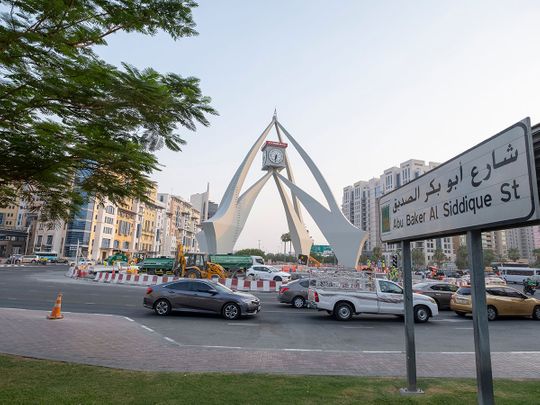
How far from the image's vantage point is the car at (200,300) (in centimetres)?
1370

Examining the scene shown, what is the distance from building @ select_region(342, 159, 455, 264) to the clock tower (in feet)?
217

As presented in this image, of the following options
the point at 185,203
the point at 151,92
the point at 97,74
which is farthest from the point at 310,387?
the point at 185,203

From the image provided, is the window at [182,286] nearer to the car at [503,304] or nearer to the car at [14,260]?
the car at [503,304]

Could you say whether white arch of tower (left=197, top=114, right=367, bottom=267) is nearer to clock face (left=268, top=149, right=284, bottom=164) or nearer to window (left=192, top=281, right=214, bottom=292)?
clock face (left=268, top=149, right=284, bottom=164)

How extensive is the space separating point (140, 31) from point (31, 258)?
258 feet

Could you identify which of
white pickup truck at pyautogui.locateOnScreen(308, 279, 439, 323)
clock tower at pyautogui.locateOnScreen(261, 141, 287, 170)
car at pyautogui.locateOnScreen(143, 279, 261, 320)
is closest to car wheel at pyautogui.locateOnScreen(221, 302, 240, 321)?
car at pyautogui.locateOnScreen(143, 279, 261, 320)

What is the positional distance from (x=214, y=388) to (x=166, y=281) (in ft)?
73.4

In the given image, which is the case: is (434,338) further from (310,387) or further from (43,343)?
(43,343)

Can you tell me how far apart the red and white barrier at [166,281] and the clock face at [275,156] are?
123 feet

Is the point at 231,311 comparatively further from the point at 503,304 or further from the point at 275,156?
the point at 275,156

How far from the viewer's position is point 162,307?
551 inches

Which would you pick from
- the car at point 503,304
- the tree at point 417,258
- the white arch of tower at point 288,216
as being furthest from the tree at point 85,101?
the tree at point 417,258

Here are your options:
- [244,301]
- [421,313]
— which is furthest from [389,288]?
[244,301]

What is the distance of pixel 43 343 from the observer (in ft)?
28.5
